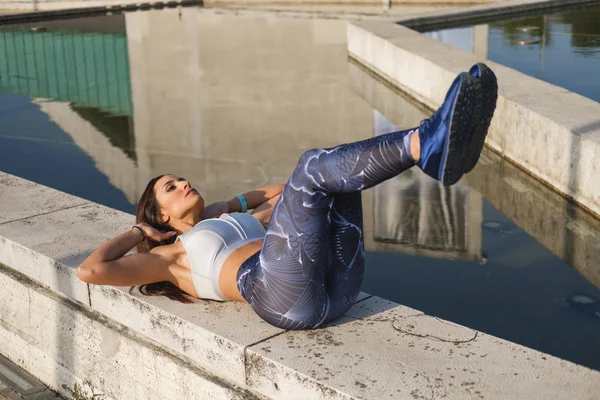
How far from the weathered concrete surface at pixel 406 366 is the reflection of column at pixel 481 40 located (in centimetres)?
948

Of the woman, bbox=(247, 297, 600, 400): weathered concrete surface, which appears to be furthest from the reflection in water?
the woman

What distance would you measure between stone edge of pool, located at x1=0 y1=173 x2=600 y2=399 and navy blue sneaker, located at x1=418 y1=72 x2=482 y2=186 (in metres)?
0.75

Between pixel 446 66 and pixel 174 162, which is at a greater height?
pixel 446 66

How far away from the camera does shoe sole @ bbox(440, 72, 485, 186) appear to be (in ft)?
10.1

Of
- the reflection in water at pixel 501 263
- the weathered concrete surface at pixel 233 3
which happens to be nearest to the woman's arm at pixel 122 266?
the reflection in water at pixel 501 263

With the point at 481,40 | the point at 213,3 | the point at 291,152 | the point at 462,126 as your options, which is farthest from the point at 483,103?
the point at 213,3

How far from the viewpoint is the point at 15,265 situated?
490cm

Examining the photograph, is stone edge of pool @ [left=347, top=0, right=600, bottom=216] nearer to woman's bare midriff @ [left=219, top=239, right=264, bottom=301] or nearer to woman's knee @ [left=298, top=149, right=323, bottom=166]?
woman's bare midriff @ [left=219, top=239, right=264, bottom=301]

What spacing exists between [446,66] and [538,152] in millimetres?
2753

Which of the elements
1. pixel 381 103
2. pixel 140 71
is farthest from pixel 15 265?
pixel 140 71

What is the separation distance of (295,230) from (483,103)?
0.90m

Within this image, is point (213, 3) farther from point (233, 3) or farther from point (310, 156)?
point (310, 156)

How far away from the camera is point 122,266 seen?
4.04m

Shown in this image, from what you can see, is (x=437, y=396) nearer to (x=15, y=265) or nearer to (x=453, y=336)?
(x=453, y=336)
